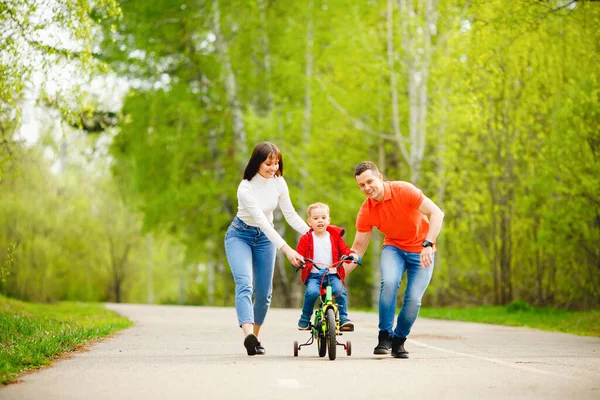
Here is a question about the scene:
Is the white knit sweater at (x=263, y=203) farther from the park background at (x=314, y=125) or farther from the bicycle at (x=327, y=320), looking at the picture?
the park background at (x=314, y=125)

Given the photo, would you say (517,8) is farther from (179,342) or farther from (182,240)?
(182,240)

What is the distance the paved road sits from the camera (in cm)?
681

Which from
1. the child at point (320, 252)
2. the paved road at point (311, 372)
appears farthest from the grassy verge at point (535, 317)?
the child at point (320, 252)

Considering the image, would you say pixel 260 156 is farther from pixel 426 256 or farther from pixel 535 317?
pixel 535 317

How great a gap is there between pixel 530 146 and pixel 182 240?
16443mm

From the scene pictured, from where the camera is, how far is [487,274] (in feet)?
84.9

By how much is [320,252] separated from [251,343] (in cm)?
113

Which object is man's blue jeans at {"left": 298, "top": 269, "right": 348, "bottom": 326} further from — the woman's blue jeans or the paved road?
the paved road

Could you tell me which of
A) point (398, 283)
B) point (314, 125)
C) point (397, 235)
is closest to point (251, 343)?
point (398, 283)

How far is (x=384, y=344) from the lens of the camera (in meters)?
9.80

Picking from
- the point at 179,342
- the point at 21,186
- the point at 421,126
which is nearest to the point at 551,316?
the point at 421,126

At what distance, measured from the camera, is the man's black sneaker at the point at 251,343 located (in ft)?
31.2

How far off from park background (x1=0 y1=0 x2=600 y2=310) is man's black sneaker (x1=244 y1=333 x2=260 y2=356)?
5.74 metres

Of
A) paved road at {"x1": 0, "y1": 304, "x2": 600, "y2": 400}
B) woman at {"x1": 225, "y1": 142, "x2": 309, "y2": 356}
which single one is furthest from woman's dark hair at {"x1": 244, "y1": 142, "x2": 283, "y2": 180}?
paved road at {"x1": 0, "y1": 304, "x2": 600, "y2": 400}
